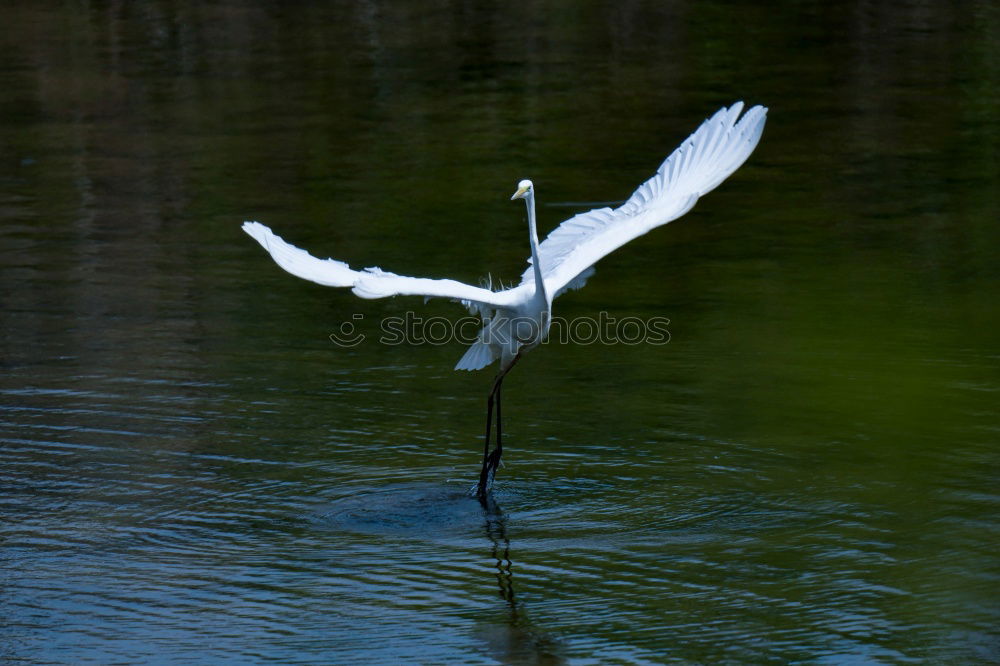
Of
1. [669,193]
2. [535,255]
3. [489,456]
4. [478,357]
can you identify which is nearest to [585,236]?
[669,193]

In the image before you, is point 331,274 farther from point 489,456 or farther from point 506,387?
point 506,387

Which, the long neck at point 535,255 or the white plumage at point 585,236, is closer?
the long neck at point 535,255

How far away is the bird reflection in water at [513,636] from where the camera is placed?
5613 millimetres

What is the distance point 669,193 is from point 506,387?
1.54 m

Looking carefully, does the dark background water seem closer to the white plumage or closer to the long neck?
the white plumage

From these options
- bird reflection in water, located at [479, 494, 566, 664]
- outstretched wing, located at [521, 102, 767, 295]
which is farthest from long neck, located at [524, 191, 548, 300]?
bird reflection in water, located at [479, 494, 566, 664]

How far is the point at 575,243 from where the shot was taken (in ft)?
26.3

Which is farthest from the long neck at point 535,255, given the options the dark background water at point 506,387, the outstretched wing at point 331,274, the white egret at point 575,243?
the dark background water at point 506,387

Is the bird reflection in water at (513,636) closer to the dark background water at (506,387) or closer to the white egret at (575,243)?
the dark background water at (506,387)

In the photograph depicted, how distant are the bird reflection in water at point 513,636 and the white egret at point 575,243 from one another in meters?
0.84

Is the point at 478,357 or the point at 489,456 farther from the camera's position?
the point at 478,357

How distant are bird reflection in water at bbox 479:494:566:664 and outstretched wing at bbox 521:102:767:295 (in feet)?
4.78

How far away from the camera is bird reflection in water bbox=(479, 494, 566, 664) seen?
5613 mm

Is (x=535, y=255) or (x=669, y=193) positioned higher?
(x=669, y=193)
